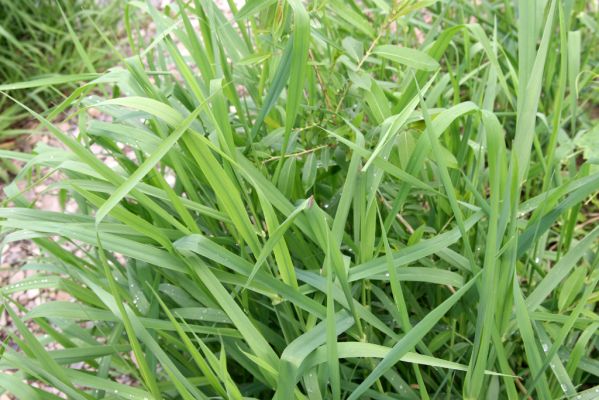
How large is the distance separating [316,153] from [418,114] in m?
0.25

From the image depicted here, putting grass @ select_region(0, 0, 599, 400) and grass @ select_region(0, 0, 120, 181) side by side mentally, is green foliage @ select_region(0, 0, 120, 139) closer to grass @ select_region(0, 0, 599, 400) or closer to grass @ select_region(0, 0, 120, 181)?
grass @ select_region(0, 0, 120, 181)

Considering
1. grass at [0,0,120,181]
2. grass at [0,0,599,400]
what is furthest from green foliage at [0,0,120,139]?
grass at [0,0,599,400]

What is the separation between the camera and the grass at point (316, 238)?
0.93 metres

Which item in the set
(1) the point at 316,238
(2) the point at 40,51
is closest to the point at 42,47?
(2) the point at 40,51

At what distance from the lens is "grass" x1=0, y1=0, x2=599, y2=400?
932 mm

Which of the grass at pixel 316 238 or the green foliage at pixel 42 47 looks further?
the green foliage at pixel 42 47

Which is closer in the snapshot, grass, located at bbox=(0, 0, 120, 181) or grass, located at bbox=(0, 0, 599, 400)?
grass, located at bbox=(0, 0, 599, 400)

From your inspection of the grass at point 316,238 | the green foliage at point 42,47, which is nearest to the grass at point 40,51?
the green foliage at point 42,47

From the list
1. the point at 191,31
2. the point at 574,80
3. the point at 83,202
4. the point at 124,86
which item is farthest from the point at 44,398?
the point at 574,80

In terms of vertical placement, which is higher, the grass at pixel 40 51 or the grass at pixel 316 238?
the grass at pixel 40 51

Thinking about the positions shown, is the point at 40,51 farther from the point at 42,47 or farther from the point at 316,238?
the point at 316,238

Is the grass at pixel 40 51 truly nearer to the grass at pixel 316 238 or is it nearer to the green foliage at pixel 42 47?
the green foliage at pixel 42 47

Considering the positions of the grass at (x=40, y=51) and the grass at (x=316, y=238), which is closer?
the grass at (x=316, y=238)

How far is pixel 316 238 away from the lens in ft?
3.30
